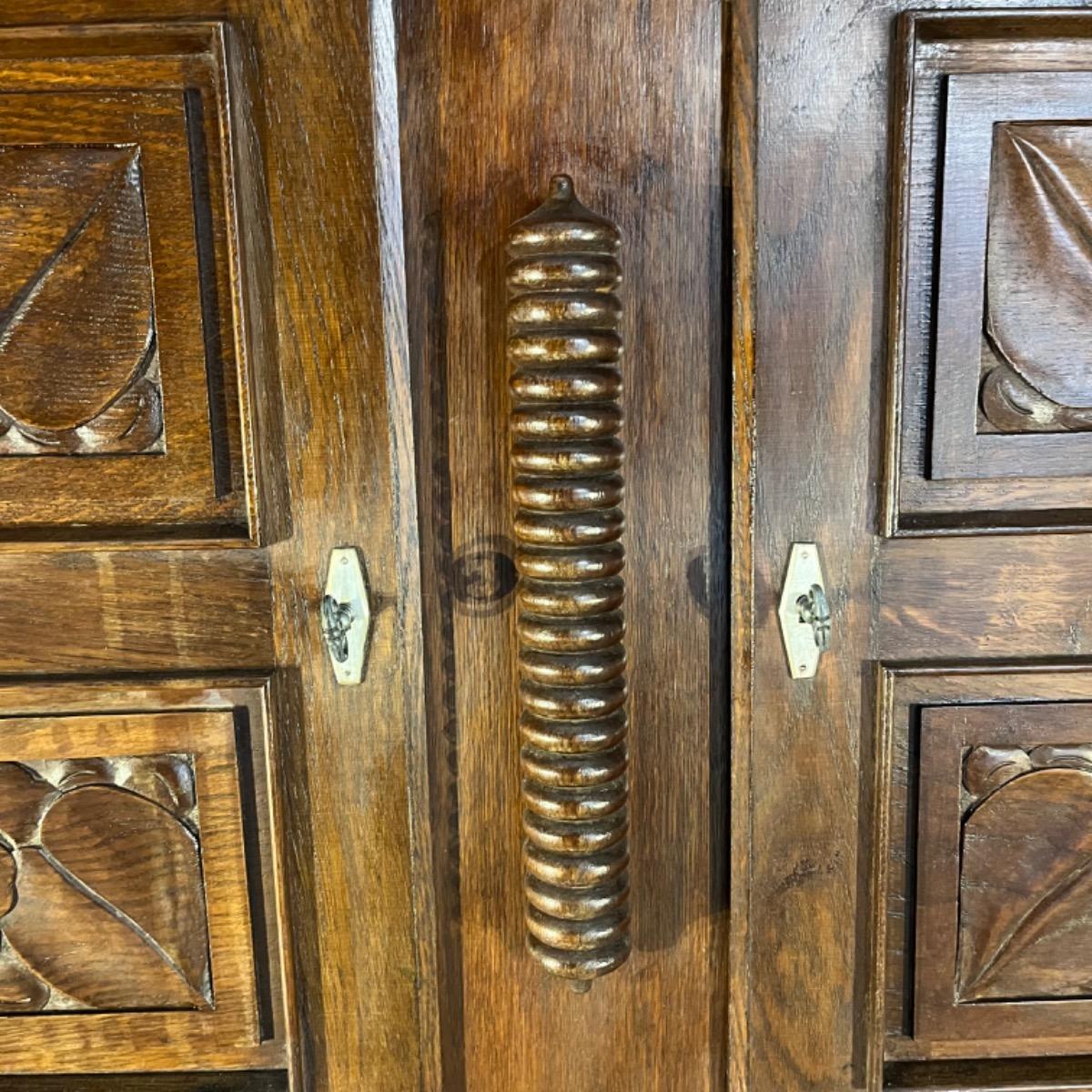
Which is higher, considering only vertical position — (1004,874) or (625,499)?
(625,499)

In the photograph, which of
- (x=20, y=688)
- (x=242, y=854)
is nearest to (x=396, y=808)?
(x=242, y=854)

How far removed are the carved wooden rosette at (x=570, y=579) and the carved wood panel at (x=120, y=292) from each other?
135mm

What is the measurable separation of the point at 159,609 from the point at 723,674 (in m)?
0.28

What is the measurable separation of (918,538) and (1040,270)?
0.43 feet

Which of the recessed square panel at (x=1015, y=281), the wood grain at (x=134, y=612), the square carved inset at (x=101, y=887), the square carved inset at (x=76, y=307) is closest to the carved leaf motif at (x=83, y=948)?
the square carved inset at (x=101, y=887)

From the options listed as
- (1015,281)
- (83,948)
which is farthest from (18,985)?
(1015,281)

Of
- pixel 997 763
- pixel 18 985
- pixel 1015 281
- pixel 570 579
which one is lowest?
pixel 18 985

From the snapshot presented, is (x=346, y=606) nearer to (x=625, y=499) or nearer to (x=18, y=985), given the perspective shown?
(x=625, y=499)

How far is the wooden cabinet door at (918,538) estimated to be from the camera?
40 centimetres

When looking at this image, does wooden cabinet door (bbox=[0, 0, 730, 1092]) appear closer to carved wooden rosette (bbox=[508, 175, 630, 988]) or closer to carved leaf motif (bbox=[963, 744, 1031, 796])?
carved wooden rosette (bbox=[508, 175, 630, 988])

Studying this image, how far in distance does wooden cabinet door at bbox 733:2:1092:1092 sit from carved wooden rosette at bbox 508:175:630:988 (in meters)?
0.07

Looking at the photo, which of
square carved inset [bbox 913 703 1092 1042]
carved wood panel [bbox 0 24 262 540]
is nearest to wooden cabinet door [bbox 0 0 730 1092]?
carved wood panel [bbox 0 24 262 540]

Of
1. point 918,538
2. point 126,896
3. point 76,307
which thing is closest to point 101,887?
point 126,896

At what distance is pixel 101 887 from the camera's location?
0.45 m
